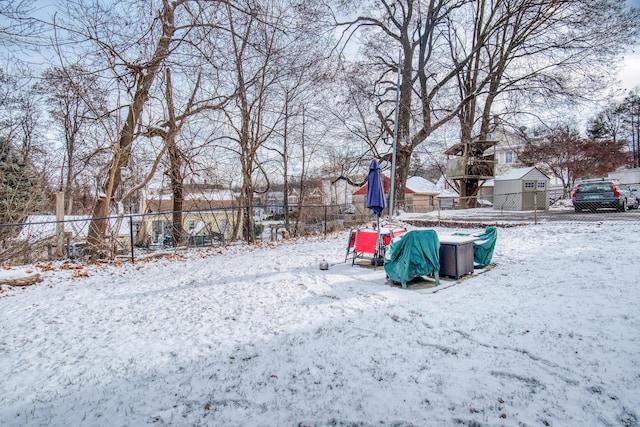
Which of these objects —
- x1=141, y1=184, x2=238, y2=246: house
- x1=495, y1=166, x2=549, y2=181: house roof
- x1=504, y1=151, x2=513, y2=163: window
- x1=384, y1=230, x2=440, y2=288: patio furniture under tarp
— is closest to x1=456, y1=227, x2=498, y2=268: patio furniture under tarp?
x1=384, y1=230, x2=440, y2=288: patio furniture under tarp

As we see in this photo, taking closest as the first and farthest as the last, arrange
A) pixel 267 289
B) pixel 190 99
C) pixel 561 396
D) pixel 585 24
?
pixel 561 396, pixel 267 289, pixel 190 99, pixel 585 24

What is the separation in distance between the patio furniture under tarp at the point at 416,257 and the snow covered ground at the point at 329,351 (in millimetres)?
332

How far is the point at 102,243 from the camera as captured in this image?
8609 millimetres

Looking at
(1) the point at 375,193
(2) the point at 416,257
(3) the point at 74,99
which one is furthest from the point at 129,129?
(2) the point at 416,257

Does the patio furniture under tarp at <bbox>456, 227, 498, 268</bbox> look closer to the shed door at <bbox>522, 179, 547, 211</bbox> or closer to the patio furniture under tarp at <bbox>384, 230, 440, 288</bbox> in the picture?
the patio furniture under tarp at <bbox>384, 230, 440, 288</bbox>

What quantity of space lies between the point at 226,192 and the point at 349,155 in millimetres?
9119

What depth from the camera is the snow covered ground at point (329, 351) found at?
218 centimetres

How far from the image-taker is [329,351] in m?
3.02

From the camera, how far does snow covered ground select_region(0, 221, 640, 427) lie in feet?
7.16

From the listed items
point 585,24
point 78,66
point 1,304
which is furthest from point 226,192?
point 585,24

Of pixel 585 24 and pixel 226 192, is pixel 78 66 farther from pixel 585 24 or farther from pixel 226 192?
pixel 585 24

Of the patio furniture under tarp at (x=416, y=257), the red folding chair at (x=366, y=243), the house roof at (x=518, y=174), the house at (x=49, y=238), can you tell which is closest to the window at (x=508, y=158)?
the house roof at (x=518, y=174)

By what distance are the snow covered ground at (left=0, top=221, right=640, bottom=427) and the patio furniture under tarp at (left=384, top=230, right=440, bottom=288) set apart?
0.33m

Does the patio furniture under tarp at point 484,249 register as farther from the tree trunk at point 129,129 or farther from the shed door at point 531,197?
the shed door at point 531,197
